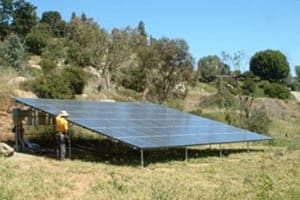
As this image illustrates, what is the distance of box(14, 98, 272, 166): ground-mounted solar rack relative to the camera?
1802cm

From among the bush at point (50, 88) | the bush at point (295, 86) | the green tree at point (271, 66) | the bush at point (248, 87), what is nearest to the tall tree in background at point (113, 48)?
the bush at point (50, 88)

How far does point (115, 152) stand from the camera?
2148 centimetres

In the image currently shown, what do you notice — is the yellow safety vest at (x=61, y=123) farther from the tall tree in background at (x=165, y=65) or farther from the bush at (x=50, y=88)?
the tall tree in background at (x=165, y=65)

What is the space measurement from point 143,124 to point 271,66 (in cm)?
6701

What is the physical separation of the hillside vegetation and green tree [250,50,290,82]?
17541 millimetres

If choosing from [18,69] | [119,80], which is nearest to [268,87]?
[119,80]

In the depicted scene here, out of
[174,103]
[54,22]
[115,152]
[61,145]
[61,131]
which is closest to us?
[61,145]

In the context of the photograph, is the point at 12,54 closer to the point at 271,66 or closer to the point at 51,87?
Result: the point at 51,87

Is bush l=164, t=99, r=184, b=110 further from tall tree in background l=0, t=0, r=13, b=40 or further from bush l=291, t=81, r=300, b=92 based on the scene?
bush l=291, t=81, r=300, b=92

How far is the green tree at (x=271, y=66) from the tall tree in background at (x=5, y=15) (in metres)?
42.3

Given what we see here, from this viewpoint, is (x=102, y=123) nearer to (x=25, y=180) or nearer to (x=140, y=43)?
(x=25, y=180)

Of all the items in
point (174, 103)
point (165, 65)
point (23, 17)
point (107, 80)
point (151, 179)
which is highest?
point (23, 17)

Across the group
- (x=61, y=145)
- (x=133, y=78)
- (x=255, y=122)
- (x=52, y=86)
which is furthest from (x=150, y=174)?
(x=133, y=78)

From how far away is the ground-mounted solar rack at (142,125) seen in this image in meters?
18.0
